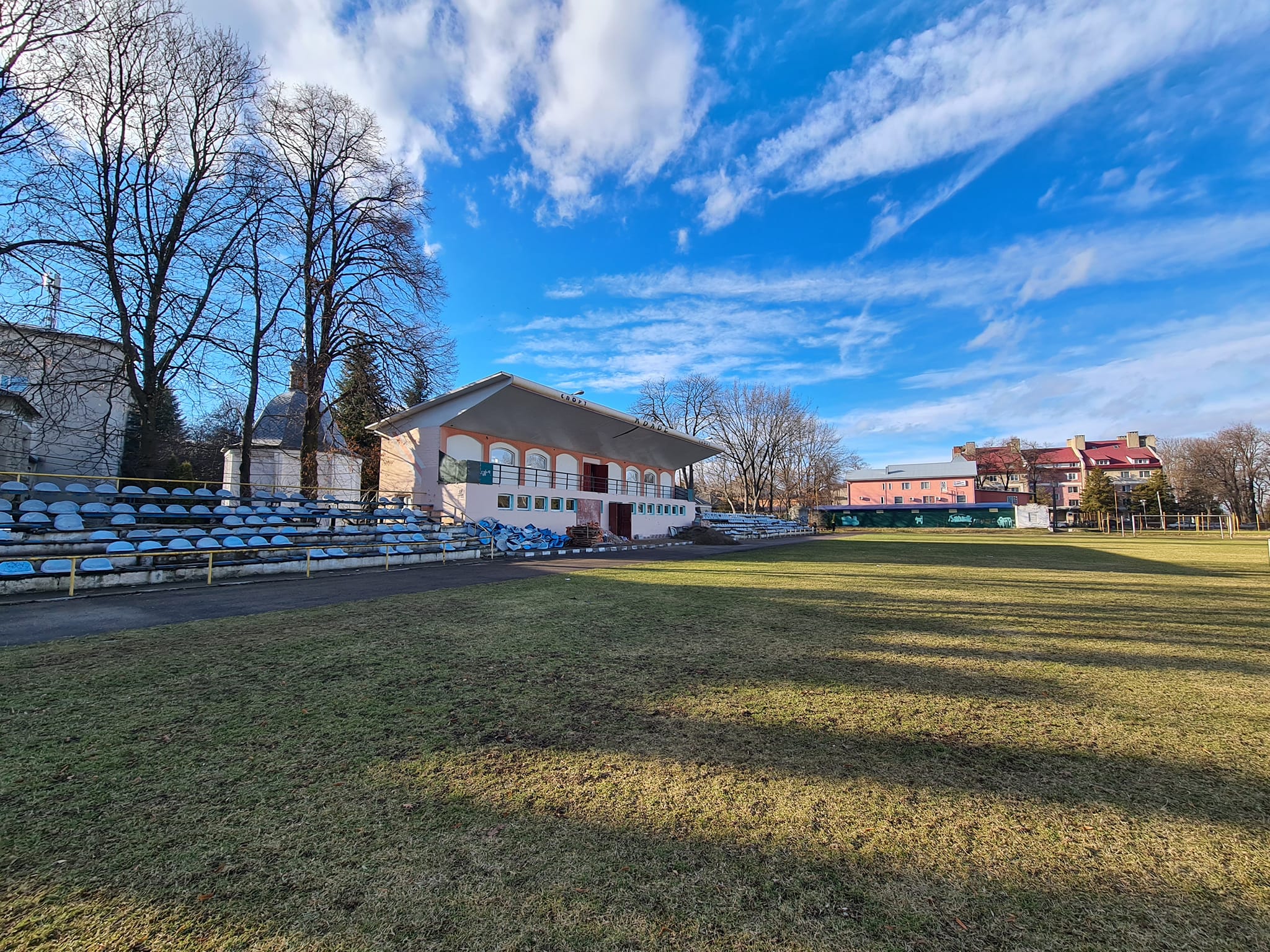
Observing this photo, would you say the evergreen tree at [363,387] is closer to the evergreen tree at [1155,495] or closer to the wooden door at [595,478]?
the wooden door at [595,478]

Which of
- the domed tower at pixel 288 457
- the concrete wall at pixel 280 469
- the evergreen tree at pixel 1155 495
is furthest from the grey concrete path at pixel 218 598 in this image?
the evergreen tree at pixel 1155 495

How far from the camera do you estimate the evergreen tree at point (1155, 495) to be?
2229 inches

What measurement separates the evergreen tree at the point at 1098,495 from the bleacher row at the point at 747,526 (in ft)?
116

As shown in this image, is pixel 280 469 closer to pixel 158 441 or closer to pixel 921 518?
pixel 158 441

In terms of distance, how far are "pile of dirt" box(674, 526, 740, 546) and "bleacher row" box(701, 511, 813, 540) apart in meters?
0.93

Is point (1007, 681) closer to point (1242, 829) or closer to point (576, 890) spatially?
point (1242, 829)

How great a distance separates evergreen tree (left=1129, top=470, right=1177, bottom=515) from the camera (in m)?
56.6

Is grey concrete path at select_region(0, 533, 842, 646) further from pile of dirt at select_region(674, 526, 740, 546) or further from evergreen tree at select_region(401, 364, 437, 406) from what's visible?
pile of dirt at select_region(674, 526, 740, 546)

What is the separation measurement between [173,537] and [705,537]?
2819cm

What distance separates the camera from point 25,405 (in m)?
18.8

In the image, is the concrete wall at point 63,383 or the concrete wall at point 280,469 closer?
the concrete wall at point 63,383

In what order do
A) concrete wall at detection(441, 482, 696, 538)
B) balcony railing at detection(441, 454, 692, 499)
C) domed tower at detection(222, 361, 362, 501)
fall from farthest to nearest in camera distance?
domed tower at detection(222, 361, 362, 501) < balcony railing at detection(441, 454, 692, 499) < concrete wall at detection(441, 482, 696, 538)

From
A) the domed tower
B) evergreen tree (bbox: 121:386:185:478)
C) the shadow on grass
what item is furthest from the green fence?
evergreen tree (bbox: 121:386:185:478)

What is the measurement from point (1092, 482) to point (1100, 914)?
76.2 metres
